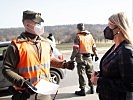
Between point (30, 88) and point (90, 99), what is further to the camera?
point (90, 99)

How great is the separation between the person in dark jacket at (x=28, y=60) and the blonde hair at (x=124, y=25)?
3.53 ft

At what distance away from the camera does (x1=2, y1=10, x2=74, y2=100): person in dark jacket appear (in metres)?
4.20

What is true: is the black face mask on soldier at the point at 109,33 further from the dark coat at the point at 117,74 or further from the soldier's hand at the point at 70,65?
the soldier's hand at the point at 70,65

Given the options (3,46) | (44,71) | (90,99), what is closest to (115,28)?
(44,71)

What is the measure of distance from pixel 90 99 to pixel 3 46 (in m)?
2.80

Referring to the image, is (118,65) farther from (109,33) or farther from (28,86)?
(28,86)

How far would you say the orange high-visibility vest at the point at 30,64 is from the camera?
4266 mm

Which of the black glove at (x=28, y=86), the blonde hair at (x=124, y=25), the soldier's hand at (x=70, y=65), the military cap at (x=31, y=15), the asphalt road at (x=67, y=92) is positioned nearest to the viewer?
the blonde hair at (x=124, y=25)

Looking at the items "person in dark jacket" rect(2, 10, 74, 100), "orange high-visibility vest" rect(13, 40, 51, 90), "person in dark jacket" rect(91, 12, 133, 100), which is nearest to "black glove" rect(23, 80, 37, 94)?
"person in dark jacket" rect(2, 10, 74, 100)

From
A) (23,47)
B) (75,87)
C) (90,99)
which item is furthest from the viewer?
(75,87)

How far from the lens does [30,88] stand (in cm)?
409

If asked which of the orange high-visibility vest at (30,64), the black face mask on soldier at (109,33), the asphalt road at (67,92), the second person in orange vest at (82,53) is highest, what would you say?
the black face mask on soldier at (109,33)

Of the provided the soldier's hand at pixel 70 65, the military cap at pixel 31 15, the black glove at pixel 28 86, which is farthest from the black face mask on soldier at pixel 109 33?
the black glove at pixel 28 86

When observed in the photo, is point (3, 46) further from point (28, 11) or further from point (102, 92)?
point (102, 92)
